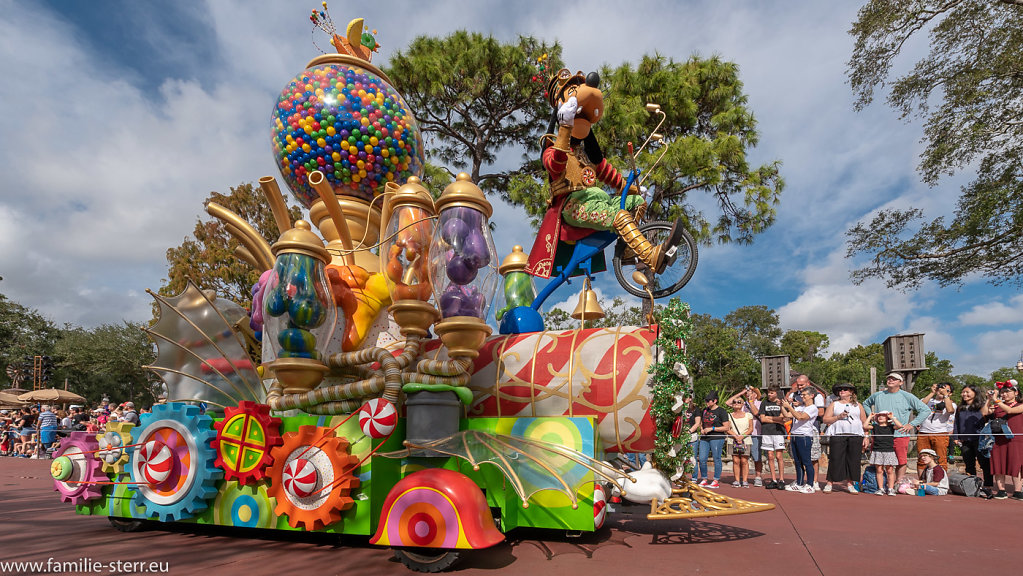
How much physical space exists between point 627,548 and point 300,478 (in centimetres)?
226

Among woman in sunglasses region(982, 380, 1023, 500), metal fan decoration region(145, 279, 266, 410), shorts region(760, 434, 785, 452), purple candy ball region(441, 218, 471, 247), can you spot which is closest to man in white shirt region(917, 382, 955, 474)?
woman in sunglasses region(982, 380, 1023, 500)

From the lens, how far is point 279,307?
12.9 feet

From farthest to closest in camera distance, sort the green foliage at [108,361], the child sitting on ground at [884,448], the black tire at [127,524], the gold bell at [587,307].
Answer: the green foliage at [108,361]
the child sitting on ground at [884,448]
the gold bell at [587,307]
the black tire at [127,524]

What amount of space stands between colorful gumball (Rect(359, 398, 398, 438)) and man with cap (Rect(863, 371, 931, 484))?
7.29 meters

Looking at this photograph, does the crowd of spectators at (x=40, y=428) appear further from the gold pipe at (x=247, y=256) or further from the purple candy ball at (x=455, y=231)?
the purple candy ball at (x=455, y=231)

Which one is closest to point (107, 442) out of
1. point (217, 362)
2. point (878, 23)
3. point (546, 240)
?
point (217, 362)

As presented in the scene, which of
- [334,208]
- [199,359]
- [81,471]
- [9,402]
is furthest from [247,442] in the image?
[9,402]

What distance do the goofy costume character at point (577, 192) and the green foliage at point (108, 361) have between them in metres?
30.1

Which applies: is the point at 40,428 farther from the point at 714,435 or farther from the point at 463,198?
the point at 463,198

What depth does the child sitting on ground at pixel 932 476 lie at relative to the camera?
7848 mm

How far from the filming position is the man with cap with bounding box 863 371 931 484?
7.91m

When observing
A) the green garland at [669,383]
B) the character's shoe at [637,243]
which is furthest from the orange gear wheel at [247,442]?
the character's shoe at [637,243]

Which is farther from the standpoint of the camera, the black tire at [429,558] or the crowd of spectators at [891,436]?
the crowd of spectators at [891,436]

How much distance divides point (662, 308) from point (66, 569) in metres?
4.00
